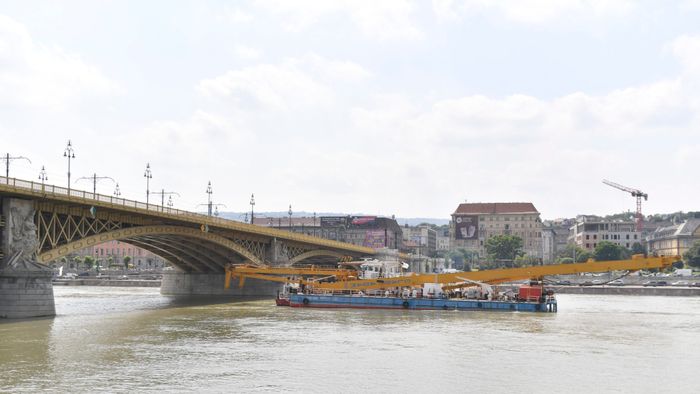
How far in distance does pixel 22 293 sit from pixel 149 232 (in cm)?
1765

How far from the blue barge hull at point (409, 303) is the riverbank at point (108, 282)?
89876 millimetres

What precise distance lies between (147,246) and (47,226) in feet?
109

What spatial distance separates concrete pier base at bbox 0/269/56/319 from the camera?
56594mm

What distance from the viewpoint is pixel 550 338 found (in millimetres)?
51219

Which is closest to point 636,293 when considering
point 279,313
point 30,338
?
point 279,313

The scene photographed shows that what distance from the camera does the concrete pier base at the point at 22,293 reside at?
186ft

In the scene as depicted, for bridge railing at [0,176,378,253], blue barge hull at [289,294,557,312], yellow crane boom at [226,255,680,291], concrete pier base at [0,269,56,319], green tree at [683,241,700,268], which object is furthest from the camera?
green tree at [683,241,700,268]

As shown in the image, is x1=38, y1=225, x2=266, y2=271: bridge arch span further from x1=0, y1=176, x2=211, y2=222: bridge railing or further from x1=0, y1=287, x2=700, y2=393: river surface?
x1=0, y1=287, x2=700, y2=393: river surface

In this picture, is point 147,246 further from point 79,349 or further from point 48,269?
point 79,349

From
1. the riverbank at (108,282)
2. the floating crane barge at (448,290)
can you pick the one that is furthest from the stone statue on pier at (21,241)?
the riverbank at (108,282)

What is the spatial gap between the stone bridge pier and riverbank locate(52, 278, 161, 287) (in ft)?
357

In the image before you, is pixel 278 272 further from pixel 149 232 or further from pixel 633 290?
pixel 633 290

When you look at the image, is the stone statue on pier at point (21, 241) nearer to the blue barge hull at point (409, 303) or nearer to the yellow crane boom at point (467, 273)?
the blue barge hull at point (409, 303)

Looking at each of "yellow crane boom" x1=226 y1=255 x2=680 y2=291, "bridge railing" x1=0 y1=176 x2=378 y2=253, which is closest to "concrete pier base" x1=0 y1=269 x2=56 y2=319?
"bridge railing" x1=0 y1=176 x2=378 y2=253
